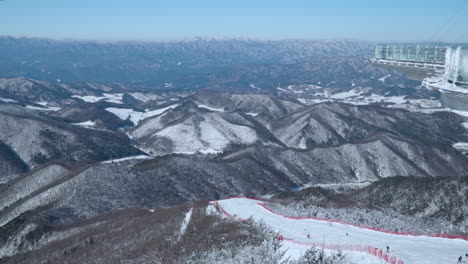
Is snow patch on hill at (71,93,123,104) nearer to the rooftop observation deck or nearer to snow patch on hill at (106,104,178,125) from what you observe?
snow patch on hill at (106,104,178,125)

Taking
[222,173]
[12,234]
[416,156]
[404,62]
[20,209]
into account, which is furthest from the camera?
[416,156]

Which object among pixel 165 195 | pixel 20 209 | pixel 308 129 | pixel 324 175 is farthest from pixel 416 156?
pixel 20 209

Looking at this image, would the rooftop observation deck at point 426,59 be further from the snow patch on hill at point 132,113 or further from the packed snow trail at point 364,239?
the snow patch on hill at point 132,113

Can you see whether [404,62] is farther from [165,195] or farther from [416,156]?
[416,156]

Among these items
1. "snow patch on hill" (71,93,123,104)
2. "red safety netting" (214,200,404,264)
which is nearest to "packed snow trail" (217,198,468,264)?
"red safety netting" (214,200,404,264)

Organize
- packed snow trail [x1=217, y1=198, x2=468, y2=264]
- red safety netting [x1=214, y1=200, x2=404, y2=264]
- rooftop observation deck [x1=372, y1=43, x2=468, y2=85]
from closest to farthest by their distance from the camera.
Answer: red safety netting [x1=214, y1=200, x2=404, y2=264] < packed snow trail [x1=217, y1=198, x2=468, y2=264] < rooftop observation deck [x1=372, y1=43, x2=468, y2=85]

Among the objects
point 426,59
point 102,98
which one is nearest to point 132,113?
point 102,98

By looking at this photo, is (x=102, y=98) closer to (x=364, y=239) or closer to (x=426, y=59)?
(x=426, y=59)

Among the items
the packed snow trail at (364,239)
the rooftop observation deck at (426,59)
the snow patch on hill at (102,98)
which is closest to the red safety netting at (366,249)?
the packed snow trail at (364,239)
